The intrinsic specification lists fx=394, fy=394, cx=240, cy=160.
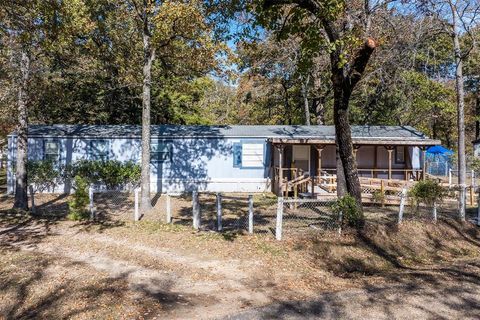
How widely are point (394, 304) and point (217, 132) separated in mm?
15248

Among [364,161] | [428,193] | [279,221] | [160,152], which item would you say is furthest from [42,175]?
[428,193]

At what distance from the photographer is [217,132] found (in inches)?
790

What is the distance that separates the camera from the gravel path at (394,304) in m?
5.29

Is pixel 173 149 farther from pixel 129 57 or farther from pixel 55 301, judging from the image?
pixel 55 301

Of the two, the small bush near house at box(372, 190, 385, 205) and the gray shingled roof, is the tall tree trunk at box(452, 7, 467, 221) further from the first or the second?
the gray shingled roof

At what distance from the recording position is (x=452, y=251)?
10.2 meters

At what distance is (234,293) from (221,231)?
4.32m

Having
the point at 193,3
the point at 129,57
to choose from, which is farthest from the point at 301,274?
the point at 129,57

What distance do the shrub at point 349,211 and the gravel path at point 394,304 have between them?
3300 millimetres

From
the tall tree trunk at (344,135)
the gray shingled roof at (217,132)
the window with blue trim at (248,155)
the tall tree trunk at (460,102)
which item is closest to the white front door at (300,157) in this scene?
the gray shingled roof at (217,132)

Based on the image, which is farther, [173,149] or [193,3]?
[173,149]

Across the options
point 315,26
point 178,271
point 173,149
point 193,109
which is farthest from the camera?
point 193,109

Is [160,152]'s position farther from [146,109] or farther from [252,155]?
[146,109]

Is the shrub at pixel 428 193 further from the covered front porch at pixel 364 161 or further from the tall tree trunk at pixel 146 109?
the tall tree trunk at pixel 146 109
